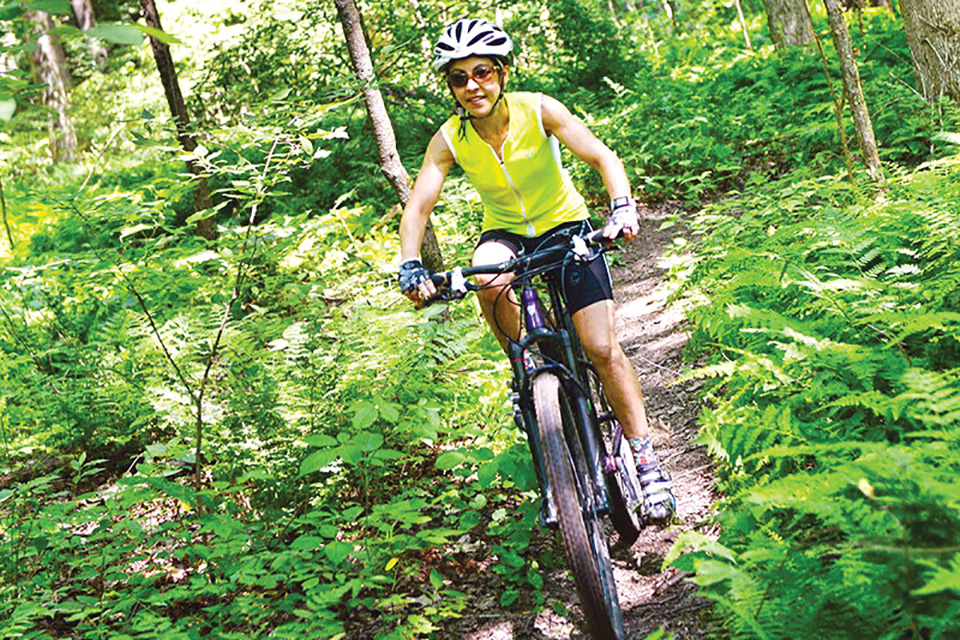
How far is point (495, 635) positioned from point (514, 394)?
117 centimetres

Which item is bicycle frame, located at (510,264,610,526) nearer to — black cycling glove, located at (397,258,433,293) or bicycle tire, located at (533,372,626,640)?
bicycle tire, located at (533,372,626,640)

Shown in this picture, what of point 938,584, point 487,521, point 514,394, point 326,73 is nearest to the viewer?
point 938,584

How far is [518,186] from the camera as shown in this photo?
4.07m

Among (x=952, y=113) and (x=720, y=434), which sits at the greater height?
(x=952, y=113)

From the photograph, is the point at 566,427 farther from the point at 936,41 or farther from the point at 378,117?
the point at 936,41

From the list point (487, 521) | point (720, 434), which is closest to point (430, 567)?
point (487, 521)

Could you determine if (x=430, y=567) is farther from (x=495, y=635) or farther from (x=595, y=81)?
(x=595, y=81)

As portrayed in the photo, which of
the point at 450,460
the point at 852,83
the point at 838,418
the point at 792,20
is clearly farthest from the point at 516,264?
the point at 792,20

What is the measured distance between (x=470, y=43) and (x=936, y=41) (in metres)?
7.40

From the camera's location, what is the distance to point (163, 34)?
1.89m

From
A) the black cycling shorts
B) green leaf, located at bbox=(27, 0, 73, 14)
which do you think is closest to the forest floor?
the black cycling shorts

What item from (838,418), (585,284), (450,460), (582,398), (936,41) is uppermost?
(936,41)

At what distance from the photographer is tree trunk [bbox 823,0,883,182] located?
7.34m

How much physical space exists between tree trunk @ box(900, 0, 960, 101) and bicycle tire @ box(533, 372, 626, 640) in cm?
791
